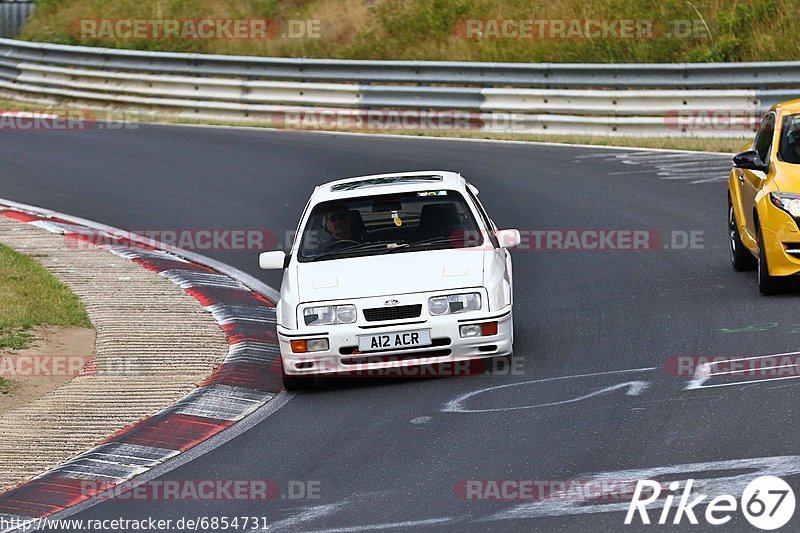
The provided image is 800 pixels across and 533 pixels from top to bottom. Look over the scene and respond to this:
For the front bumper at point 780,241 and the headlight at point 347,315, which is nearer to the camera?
the headlight at point 347,315

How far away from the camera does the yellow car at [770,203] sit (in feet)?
36.2

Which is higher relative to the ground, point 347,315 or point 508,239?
point 508,239

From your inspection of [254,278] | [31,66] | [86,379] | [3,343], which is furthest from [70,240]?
[31,66]

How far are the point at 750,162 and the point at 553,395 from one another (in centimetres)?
376

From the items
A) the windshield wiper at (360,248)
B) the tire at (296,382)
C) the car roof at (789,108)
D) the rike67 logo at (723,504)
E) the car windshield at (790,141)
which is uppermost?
the car roof at (789,108)

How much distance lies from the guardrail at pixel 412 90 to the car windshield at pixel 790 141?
829 cm

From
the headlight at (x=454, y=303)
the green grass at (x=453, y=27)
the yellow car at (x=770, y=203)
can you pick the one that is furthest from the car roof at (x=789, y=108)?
the green grass at (x=453, y=27)

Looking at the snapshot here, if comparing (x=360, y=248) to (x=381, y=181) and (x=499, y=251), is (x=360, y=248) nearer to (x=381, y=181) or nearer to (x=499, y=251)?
(x=381, y=181)

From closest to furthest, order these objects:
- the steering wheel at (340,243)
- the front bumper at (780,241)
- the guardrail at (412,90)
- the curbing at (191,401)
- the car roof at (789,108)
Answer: the curbing at (191,401), the steering wheel at (340,243), the front bumper at (780,241), the car roof at (789,108), the guardrail at (412,90)

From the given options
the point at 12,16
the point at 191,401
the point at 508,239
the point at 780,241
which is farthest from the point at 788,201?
the point at 12,16

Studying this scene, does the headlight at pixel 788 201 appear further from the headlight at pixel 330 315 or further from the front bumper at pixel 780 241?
the headlight at pixel 330 315

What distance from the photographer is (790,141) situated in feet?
39.1

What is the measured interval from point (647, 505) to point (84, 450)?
148 inches

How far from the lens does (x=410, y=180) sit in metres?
11.1
